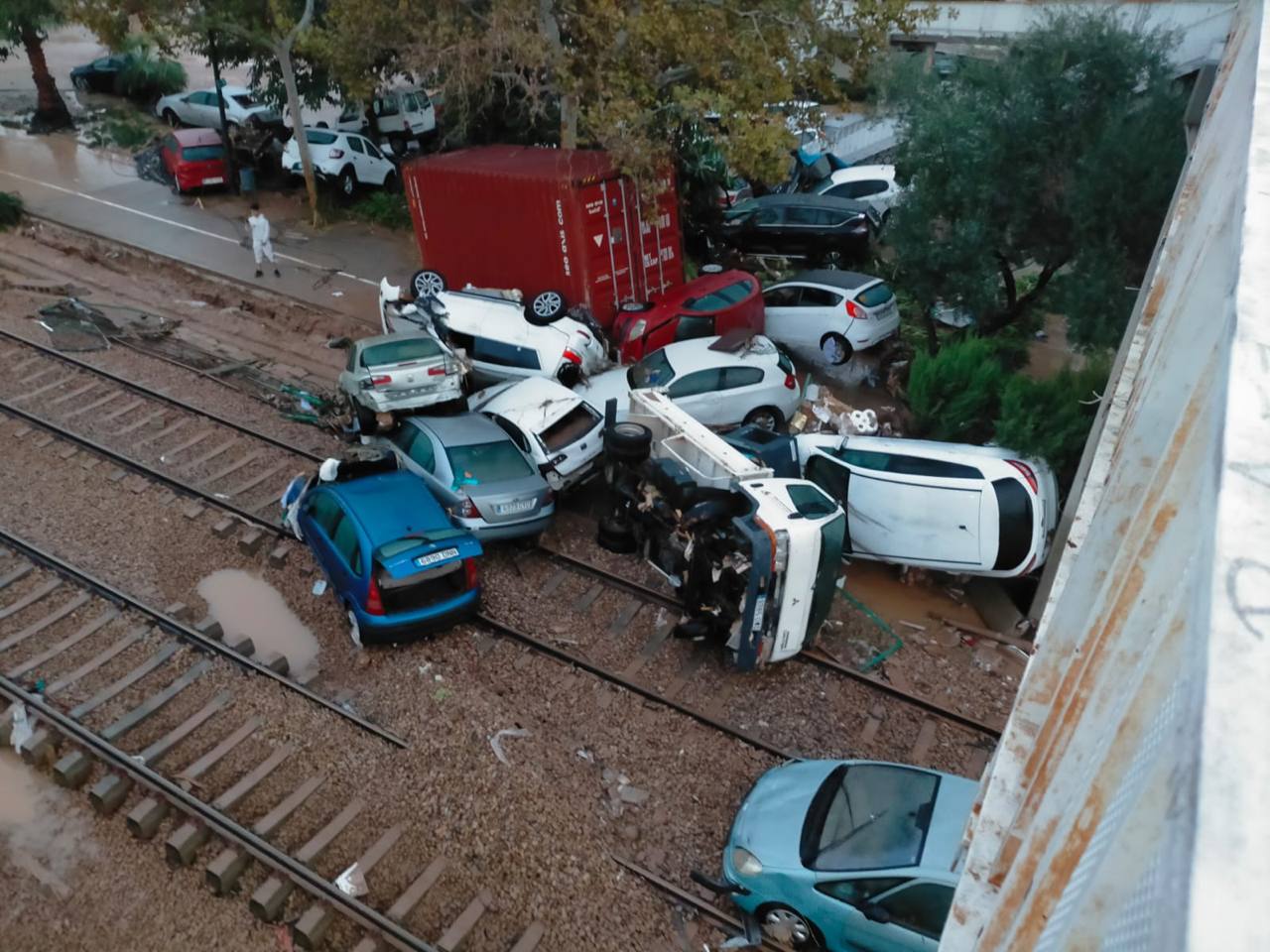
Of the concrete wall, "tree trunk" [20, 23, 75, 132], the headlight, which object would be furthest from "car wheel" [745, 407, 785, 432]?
"tree trunk" [20, 23, 75, 132]

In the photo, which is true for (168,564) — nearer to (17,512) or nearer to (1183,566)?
(17,512)

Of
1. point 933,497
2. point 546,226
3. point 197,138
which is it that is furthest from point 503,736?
point 197,138

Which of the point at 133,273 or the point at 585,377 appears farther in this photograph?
the point at 133,273

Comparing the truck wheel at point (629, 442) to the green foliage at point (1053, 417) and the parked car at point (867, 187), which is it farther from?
the parked car at point (867, 187)

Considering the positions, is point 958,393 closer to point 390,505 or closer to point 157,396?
point 390,505

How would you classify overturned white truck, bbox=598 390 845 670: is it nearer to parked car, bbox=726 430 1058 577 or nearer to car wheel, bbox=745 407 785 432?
parked car, bbox=726 430 1058 577

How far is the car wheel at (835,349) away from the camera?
49.3 ft

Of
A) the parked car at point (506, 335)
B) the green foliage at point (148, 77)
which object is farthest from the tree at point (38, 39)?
the parked car at point (506, 335)

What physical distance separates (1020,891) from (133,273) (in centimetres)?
1975

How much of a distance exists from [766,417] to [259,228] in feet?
34.1

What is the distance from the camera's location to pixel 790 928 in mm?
6617

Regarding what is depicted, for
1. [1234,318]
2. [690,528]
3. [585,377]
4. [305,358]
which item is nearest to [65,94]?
[305,358]

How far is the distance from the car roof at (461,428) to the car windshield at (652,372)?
2.11m

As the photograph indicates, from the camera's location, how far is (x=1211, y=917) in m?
1.28
